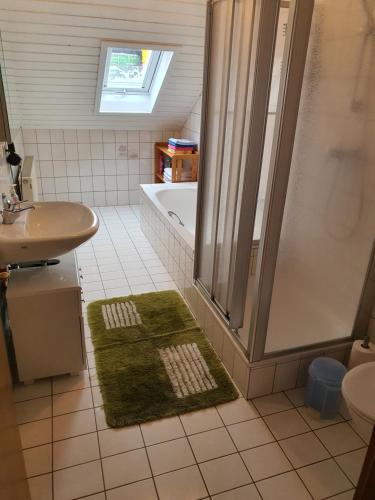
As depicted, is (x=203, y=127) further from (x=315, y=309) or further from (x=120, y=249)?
(x=120, y=249)

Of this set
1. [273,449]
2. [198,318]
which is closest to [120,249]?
[198,318]

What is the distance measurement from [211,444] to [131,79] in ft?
11.6

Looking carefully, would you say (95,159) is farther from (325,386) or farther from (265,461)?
(265,461)

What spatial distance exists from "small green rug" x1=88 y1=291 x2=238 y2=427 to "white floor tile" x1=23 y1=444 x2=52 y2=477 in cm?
29

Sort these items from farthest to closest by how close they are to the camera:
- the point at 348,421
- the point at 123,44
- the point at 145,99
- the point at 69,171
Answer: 1. the point at 69,171
2. the point at 145,99
3. the point at 123,44
4. the point at 348,421

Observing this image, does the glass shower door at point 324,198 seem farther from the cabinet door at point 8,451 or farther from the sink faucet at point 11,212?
the sink faucet at point 11,212

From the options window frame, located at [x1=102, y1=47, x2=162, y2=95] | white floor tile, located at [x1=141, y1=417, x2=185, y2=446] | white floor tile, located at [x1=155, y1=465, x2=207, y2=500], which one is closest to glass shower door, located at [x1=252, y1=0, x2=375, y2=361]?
white floor tile, located at [x1=141, y1=417, x2=185, y2=446]

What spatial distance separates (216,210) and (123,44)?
185 centimetres

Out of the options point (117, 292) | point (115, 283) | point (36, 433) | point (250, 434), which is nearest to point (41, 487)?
point (36, 433)

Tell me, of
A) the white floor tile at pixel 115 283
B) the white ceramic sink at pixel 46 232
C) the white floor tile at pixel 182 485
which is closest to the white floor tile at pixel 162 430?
the white floor tile at pixel 182 485

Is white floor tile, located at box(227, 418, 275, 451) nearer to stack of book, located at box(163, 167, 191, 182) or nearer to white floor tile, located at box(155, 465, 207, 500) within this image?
white floor tile, located at box(155, 465, 207, 500)

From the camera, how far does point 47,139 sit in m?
4.21

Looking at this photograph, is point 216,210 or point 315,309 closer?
point 315,309

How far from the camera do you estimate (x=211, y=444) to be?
1716 mm
